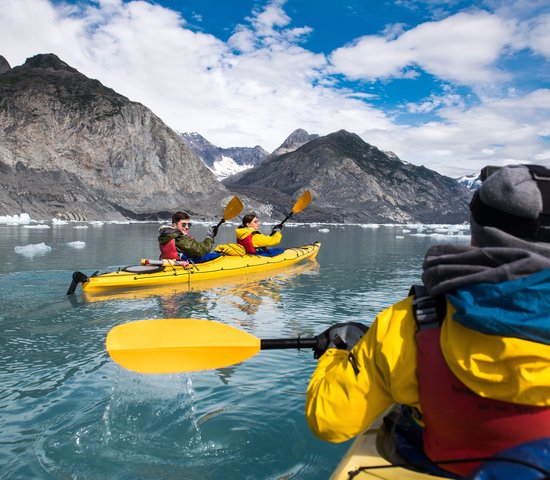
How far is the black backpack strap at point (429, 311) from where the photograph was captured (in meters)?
1.48

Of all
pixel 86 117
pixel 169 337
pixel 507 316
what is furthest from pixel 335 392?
pixel 86 117

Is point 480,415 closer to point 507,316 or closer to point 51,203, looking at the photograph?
point 507,316

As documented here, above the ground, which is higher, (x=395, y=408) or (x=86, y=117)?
(x=86, y=117)

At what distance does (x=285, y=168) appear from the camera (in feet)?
436

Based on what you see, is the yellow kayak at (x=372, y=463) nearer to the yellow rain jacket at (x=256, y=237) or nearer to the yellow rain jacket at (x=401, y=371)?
the yellow rain jacket at (x=401, y=371)

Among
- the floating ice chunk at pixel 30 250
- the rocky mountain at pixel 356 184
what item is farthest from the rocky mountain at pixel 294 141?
the floating ice chunk at pixel 30 250

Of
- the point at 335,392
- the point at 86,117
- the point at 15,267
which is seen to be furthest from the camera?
the point at 86,117

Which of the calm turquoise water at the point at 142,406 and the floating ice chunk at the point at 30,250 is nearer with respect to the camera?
the calm turquoise water at the point at 142,406

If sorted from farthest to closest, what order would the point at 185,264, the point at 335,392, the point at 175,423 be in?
the point at 185,264 → the point at 175,423 → the point at 335,392

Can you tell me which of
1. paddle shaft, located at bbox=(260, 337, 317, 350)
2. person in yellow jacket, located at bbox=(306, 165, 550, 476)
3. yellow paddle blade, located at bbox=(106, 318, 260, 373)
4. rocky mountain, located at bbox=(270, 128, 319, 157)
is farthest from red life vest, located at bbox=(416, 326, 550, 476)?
rocky mountain, located at bbox=(270, 128, 319, 157)

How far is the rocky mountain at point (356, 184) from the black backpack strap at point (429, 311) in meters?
87.3

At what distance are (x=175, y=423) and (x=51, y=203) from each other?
2104 inches

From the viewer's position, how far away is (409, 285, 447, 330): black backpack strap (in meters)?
1.48

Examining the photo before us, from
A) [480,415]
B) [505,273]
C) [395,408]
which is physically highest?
[505,273]
